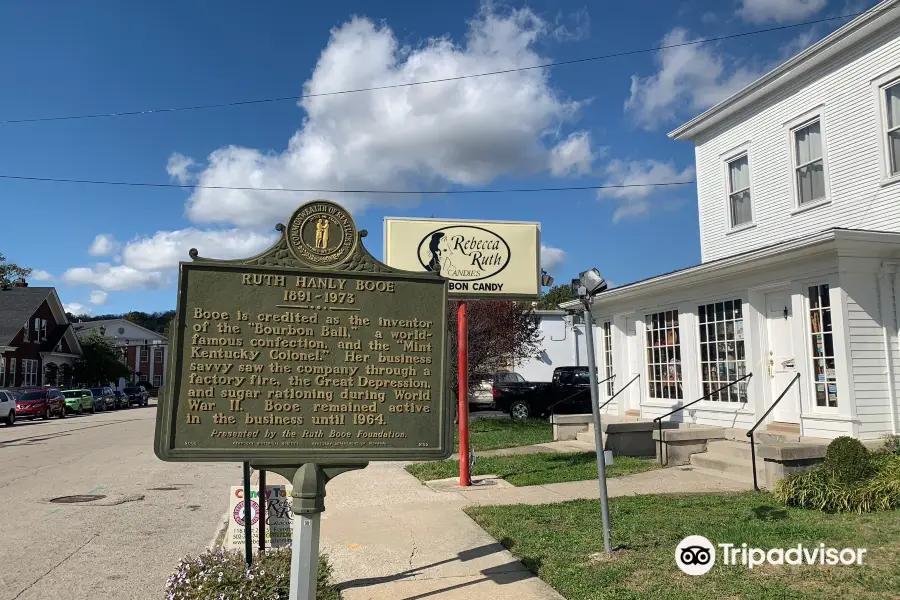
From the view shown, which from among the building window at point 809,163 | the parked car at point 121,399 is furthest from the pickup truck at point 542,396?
the parked car at point 121,399

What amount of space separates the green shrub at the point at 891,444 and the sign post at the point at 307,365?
25.1 ft

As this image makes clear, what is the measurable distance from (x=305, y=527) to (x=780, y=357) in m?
9.65

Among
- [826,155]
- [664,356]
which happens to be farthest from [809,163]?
[664,356]

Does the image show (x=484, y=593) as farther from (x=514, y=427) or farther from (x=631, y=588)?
(x=514, y=427)

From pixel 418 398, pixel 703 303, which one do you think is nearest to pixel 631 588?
pixel 418 398

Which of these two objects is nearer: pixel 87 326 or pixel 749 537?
pixel 749 537

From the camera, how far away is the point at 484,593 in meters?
Result: 5.40

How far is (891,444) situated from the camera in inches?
378

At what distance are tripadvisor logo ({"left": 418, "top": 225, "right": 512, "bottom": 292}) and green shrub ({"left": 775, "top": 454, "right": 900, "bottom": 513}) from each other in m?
5.26

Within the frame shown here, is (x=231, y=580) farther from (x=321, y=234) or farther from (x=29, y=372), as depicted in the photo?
(x=29, y=372)

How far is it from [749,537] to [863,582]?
1314mm

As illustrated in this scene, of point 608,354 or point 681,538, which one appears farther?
point 608,354

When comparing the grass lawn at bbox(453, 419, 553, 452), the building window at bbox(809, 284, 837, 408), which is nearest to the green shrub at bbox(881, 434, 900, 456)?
the building window at bbox(809, 284, 837, 408)

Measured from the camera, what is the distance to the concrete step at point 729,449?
1057 centimetres
